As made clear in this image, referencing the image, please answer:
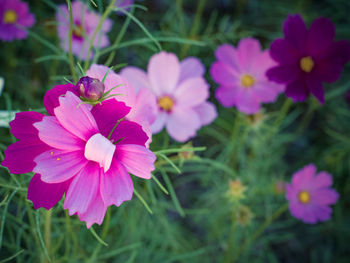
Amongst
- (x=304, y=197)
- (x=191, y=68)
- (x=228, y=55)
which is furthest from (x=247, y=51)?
(x=304, y=197)

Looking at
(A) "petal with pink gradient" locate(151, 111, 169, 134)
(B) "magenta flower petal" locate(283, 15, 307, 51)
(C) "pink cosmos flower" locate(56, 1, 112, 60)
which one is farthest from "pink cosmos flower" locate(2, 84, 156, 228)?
(C) "pink cosmos flower" locate(56, 1, 112, 60)

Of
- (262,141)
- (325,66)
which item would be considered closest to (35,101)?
(262,141)

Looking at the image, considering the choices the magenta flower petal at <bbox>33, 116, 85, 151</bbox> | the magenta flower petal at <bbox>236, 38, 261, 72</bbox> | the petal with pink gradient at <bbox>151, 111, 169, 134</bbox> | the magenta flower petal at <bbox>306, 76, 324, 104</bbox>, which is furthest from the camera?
the magenta flower petal at <bbox>236, 38, 261, 72</bbox>

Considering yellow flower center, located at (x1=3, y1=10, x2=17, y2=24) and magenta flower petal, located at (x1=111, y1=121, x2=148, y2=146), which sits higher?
magenta flower petal, located at (x1=111, y1=121, x2=148, y2=146)

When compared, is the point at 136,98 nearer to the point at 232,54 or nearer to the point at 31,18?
the point at 232,54

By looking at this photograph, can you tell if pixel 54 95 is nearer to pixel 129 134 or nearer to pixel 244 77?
pixel 129 134

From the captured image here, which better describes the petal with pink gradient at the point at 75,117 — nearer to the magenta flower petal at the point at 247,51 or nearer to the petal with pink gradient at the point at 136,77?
the petal with pink gradient at the point at 136,77

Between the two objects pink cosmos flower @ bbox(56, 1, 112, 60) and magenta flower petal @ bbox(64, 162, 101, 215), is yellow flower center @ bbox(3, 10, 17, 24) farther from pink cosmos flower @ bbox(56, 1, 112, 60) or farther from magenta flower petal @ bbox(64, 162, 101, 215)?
magenta flower petal @ bbox(64, 162, 101, 215)
